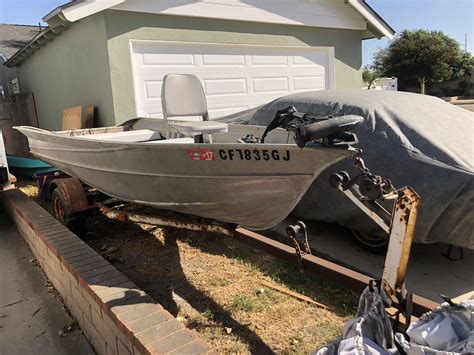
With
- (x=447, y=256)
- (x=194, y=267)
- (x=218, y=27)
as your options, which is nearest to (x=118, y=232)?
(x=194, y=267)

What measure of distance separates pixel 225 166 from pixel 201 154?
0.21m

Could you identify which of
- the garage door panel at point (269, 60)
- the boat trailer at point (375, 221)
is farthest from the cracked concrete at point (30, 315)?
the garage door panel at point (269, 60)

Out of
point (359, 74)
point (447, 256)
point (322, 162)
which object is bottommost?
point (447, 256)

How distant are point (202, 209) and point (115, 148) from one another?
980 mm

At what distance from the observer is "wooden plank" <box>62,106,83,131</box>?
804cm

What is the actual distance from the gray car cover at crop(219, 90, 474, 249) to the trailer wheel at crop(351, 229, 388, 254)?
18 centimetres

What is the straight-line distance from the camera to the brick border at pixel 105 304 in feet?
7.41

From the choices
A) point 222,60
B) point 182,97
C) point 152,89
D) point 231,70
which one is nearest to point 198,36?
point 222,60

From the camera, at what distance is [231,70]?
8422 mm

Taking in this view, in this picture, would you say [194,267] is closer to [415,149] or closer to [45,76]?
[415,149]

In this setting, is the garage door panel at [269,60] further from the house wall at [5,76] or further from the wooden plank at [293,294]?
Answer: the house wall at [5,76]

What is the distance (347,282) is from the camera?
2.42 metres

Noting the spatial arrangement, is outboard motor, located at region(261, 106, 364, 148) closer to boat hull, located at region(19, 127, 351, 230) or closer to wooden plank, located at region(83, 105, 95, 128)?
boat hull, located at region(19, 127, 351, 230)

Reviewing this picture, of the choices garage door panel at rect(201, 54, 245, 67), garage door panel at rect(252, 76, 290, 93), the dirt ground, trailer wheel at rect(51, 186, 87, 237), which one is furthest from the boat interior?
garage door panel at rect(252, 76, 290, 93)
